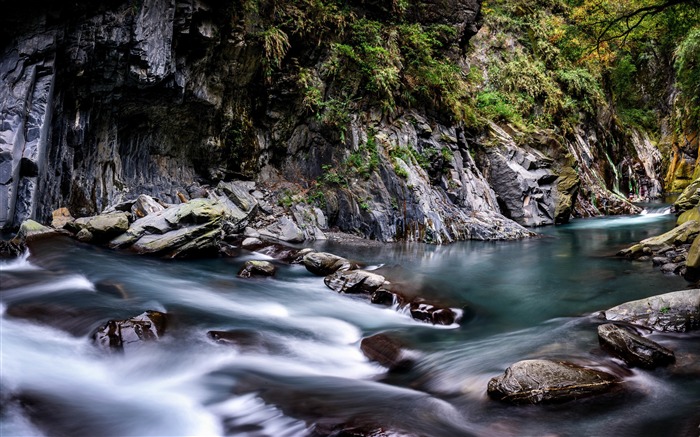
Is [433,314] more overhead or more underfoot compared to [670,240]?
more underfoot

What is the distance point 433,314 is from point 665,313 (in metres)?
2.77

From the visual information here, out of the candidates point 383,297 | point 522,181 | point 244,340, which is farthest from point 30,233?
point 522,181

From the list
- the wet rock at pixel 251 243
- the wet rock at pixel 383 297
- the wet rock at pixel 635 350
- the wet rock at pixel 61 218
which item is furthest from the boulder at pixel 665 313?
the wet rock at pixel 61 218

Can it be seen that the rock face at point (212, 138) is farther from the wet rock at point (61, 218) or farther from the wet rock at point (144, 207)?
the wet rock at point (61, 218)

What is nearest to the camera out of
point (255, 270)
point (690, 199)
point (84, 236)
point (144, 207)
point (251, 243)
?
point (255, 270)

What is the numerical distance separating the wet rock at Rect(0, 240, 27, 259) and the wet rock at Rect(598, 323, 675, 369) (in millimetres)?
8483

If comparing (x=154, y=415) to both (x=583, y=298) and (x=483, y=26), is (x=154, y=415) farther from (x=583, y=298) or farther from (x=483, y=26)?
(x=483, y=26)

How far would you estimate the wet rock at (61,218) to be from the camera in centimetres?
945

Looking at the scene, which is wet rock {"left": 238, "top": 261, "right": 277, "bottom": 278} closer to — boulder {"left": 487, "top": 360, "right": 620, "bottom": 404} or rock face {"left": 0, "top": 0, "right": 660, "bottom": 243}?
rock face {"left": 0, "top": 0, "right": 660, "bottom": 243}

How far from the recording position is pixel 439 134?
50.6 ft

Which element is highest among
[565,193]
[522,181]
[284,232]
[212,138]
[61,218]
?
[212,138]

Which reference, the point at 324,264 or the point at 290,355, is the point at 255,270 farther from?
the point at 290,355

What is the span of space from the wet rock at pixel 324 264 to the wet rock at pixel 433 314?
7.71ft

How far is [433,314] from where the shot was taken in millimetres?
6473
